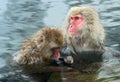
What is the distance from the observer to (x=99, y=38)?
30.5ft

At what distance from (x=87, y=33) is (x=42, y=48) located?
1101 mm

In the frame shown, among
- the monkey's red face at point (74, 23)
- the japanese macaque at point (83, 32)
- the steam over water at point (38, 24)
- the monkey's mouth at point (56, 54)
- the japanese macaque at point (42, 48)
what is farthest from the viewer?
the japanese macaque at point (83, 32)

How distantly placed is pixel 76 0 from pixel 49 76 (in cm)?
628

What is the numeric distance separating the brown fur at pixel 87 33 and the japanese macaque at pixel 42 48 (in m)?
0.50

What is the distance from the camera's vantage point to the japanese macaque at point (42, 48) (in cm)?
851

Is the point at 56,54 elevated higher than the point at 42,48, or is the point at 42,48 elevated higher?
the point at 42,48

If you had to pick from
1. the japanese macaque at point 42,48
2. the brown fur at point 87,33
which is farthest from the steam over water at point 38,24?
the brown fur at point 87,33

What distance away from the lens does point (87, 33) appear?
363 inches

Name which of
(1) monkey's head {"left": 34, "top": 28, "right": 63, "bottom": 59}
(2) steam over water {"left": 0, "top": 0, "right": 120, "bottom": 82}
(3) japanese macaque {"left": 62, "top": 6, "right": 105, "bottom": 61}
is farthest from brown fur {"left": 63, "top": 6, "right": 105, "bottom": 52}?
(2) steam over water {"left": 0, "top": 0, "right": 120, "bottom": 82}

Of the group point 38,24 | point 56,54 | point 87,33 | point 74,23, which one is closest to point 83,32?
point 87,33

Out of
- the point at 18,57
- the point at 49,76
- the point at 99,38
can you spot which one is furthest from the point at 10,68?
the point at 99,38

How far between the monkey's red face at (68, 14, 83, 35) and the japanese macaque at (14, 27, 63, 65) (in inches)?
12.3

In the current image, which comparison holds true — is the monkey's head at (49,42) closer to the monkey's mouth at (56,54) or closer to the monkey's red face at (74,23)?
the monkey's mouth at (56,54)

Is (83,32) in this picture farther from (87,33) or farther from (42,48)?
(42,48)
